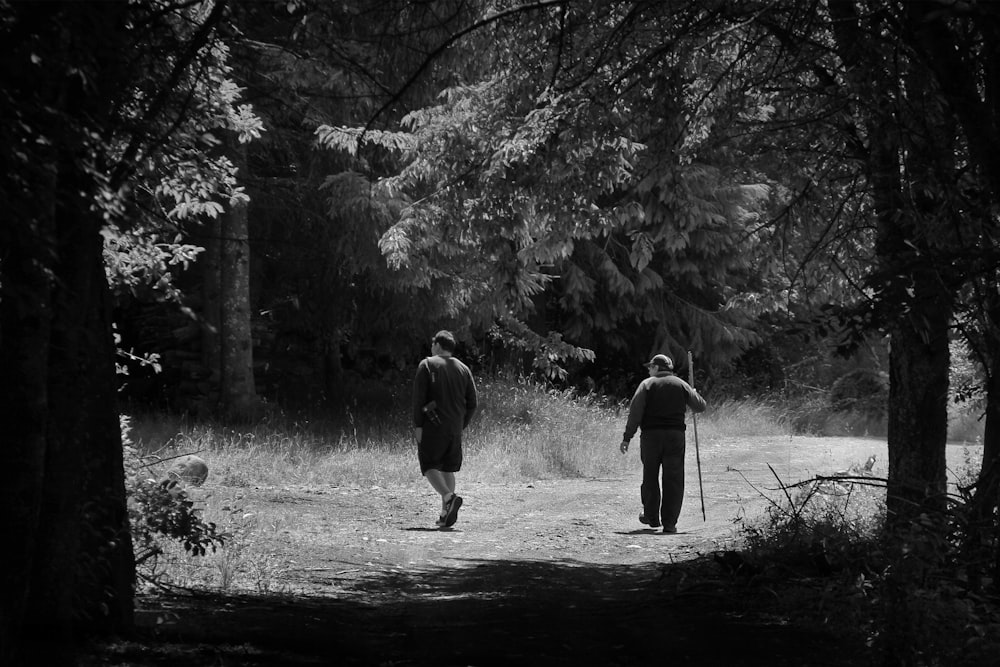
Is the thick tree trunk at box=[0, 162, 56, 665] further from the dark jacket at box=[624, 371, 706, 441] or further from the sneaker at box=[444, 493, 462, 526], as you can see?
the dark jacket at box=[624, 371, 706, 441]

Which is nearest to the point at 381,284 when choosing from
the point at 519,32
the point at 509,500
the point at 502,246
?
the point at 509,500

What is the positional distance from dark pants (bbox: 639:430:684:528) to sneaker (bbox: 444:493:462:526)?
2073mm

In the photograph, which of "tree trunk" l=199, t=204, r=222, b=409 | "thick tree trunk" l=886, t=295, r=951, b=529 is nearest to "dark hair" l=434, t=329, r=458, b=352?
"thick tree trunk" l=886, t=295, r=951, b=529

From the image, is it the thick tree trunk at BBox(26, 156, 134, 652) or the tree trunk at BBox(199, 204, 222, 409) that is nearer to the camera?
the thick tree trunk at BBox(26, 156, 134, 652)

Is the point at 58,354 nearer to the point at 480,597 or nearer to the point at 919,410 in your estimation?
the point at 480,597

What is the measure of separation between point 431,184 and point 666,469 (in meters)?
7.45

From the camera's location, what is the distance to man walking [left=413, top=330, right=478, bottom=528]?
12.0 meters

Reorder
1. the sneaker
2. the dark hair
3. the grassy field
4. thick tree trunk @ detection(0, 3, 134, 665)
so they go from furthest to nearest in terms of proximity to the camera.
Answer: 1. the grassy field
2. the dark hair
3. the sneaker
4. thick tree trunk @ detection(0, 3, 134, 665)

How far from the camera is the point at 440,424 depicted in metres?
12.0

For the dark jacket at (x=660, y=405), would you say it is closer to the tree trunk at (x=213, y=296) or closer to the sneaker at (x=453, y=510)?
the sneaker at (x=453, y=510)

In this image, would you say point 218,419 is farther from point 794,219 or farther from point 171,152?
point 171,152

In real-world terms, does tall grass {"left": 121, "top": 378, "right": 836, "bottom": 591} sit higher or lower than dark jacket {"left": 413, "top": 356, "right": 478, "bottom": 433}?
lower

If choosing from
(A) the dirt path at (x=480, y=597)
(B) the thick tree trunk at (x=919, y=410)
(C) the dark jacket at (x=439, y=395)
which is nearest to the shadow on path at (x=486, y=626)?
(A) the dirt path at (x=480, y=597)

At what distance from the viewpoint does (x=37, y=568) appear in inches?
206
